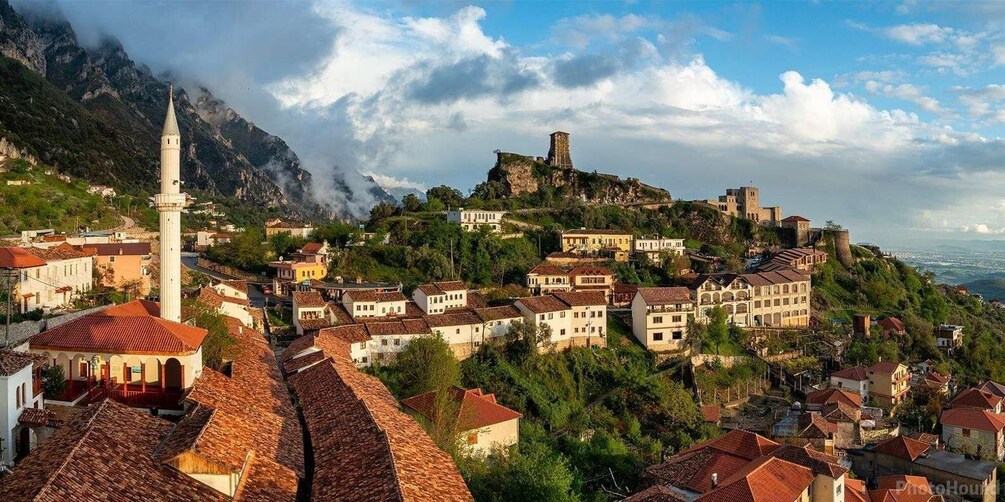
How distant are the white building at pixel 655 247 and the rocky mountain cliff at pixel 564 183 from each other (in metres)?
15.6

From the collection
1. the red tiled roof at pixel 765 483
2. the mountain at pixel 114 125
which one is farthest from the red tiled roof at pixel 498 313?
the mountain at pixel 114 125

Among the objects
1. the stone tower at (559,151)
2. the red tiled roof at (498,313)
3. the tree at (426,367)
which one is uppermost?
the stone tower at (559,151)

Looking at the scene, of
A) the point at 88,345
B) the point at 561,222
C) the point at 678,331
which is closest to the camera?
the point at 88,345

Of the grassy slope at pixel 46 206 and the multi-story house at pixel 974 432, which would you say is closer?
the multi-story house at pixel 974 432

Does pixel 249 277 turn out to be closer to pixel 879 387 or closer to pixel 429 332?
pixel 429 332

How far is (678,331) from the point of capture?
156ft

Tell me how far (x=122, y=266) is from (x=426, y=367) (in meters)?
20.9

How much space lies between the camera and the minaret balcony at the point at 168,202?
2319 centimetres

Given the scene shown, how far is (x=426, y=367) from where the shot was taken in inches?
1218

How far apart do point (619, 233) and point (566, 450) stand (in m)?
37.0

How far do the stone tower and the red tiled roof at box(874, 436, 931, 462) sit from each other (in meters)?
59.8

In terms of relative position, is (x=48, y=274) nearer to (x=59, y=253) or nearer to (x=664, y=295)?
(x=59, y=253)

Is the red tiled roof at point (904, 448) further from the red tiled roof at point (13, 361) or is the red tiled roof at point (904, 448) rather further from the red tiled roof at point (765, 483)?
the red tiled roof at point (13, 361)

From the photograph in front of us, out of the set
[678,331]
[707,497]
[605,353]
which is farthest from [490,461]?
[678,331]
